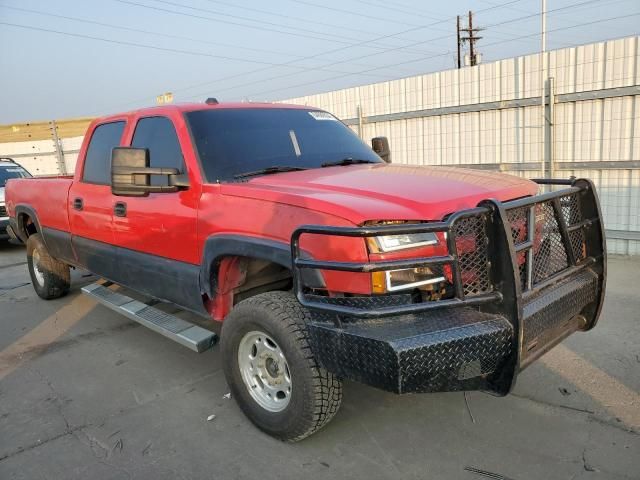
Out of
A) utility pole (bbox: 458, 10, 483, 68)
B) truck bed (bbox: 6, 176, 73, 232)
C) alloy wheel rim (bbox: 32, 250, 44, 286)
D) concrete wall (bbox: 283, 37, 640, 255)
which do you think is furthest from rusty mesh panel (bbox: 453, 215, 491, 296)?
utility pole (bbox: 458, 10, 483, 68)

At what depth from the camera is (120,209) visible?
Answer: 165 inches

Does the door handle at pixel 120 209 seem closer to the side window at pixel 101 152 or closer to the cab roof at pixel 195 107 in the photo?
the side window at pixel 101 152

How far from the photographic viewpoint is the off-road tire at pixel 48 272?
613cm

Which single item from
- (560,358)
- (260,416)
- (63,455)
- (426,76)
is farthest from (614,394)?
(426,76)

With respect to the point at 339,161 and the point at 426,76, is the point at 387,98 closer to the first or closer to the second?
the point at 426,76

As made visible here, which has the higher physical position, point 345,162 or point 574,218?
point 345,162

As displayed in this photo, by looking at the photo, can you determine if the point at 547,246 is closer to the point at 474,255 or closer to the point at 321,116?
the point at 474,255

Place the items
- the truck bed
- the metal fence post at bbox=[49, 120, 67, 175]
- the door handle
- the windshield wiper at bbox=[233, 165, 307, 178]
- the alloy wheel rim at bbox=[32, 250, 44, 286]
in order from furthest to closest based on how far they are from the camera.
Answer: the metal fence post at bbox=[49, 120, 67, 175], the alloy wheel rim at bbox=[32, 250, 44, 286], the truck bed, the door handle, the windshield wiper at bbox=[233, 165, 307, 178]

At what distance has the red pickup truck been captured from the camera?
238 centimetres

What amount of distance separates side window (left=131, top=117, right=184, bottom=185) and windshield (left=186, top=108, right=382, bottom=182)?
0.20 m

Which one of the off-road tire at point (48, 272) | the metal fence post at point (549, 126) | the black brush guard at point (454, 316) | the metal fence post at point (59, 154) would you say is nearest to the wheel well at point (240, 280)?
the black brush guard at point (454, 316)

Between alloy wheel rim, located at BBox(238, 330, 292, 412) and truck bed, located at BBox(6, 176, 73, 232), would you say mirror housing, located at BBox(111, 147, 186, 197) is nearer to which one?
alloy wheel rim, located at BBox(238, 330, 292, 412)

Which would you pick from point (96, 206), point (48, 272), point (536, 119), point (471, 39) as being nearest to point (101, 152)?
point (96, 206)

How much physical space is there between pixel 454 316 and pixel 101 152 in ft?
12.2
